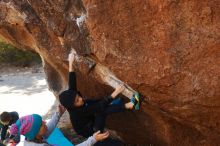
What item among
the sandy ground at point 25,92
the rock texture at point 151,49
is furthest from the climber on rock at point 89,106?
the sandy ground at point 25,92

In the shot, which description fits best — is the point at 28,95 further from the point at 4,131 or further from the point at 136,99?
the point at 136,99

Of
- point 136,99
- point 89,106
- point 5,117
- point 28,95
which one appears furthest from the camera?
point 28,95

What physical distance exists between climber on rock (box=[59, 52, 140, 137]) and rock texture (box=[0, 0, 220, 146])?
14 centimetres

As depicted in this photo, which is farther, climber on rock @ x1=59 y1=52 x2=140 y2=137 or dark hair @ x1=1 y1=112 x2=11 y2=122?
dark hair @ x1=1 y1=112 x2=11 y2=122

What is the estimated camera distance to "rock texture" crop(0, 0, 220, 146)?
423cm

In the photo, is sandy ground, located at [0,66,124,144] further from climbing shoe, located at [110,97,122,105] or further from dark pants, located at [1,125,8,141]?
climbing shoe, located at [110,97,122,105]

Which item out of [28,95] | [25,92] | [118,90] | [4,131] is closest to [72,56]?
[118,90]

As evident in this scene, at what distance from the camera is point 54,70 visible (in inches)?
281

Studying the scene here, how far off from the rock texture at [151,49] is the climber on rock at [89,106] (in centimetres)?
14

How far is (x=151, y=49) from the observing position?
14.5 ft

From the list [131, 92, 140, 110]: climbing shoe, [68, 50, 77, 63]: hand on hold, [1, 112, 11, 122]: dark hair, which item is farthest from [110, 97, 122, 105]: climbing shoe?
[1, 112, 11, 122]: dark hair

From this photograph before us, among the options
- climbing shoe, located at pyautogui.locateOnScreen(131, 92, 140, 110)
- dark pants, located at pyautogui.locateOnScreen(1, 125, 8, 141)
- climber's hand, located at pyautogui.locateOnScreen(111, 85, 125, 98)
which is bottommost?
dark pants, located at pyautogui.locateOnScreen(1, 125, 8, 141)

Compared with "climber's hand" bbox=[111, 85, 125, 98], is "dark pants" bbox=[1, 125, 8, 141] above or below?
below

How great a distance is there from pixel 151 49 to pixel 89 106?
1.11 meters
